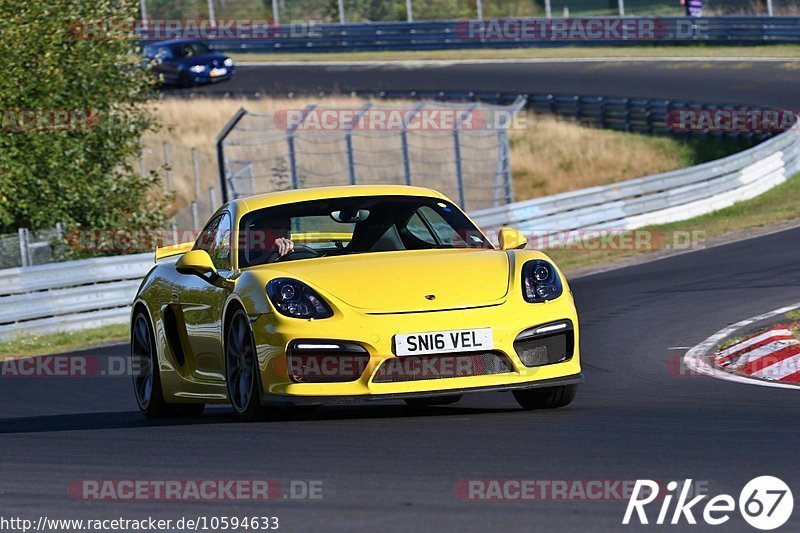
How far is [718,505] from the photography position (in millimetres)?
5273

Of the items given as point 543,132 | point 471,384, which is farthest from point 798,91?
point 471,384

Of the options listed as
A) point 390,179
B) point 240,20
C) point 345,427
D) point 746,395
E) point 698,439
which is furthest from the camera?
point 240,20

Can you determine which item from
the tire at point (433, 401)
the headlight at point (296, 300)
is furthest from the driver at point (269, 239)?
the tire at point (433, 401)

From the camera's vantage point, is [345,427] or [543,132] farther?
Result: [543,132]

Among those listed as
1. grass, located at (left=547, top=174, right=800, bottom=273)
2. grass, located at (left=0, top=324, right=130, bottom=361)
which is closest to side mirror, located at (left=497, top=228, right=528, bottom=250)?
grass, located at (left=0, top=324, right=130, bottom=361)

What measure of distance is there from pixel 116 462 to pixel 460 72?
37.6 metres

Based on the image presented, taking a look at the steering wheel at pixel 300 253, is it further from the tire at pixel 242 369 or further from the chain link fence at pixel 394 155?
the chain link fence at pixel 394 155

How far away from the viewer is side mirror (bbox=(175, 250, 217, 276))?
8.71 m

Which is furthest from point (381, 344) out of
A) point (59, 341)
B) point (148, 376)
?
point (59, 341)

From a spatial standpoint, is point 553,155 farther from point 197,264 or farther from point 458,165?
point 197,264

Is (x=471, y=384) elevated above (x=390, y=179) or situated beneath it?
elevated above

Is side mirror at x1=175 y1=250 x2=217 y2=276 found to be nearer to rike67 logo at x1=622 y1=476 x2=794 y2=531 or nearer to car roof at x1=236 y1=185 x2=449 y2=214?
car roof at x1=236 y1=185 x2=449 y2=214

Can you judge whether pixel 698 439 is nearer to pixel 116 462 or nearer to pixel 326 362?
pixel 326 362

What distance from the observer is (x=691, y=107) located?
3362 centimetres
